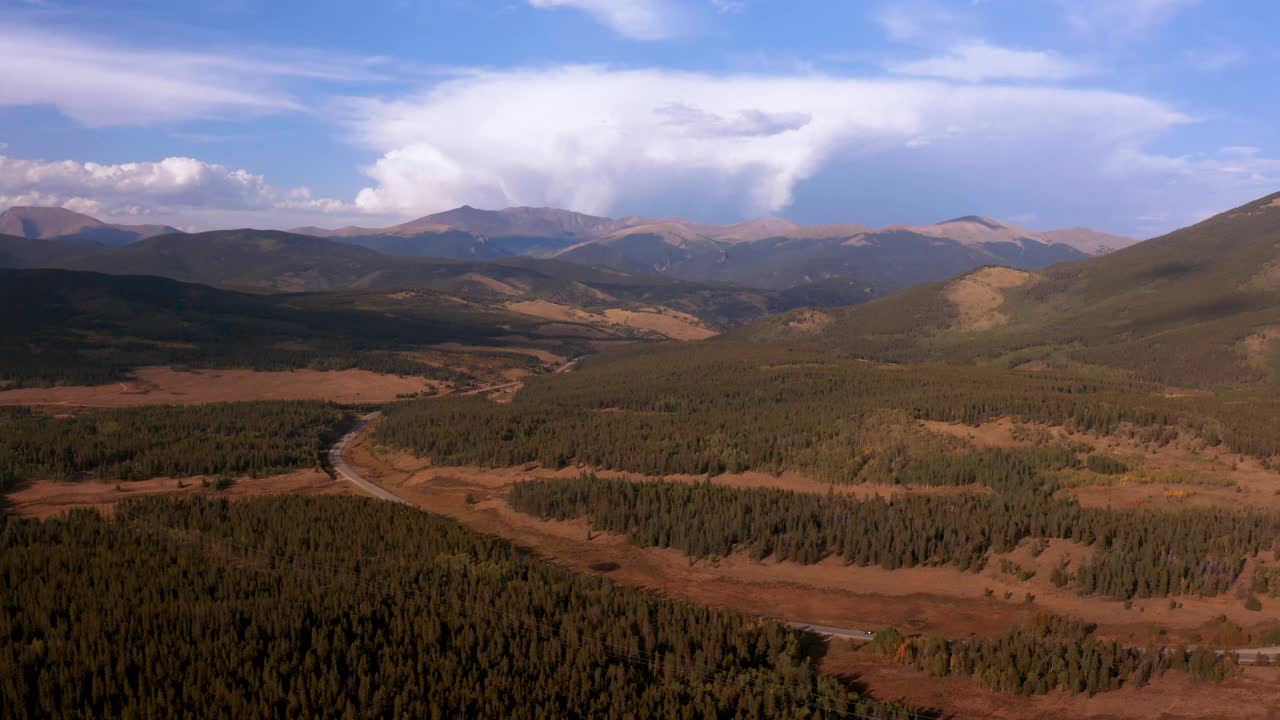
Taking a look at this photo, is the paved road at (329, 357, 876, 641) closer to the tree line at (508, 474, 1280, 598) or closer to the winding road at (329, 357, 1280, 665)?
the winding road at (329, 357, 1280, 665)

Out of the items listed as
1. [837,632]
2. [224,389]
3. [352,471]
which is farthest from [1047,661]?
[224,389]

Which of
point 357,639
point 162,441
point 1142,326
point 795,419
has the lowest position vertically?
point 162,441

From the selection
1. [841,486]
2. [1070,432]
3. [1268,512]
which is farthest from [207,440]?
[1268,512]

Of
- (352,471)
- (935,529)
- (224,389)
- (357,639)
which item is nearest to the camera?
(357,639)

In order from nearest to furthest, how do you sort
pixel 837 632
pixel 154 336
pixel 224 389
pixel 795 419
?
pixel 837 632
pixel 795 419
pixel 224 389
pixel 154 336

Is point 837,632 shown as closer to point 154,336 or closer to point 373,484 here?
point 373,484

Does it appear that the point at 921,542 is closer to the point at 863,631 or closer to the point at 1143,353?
the point at 863,631

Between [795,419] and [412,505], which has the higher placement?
[795,419]
